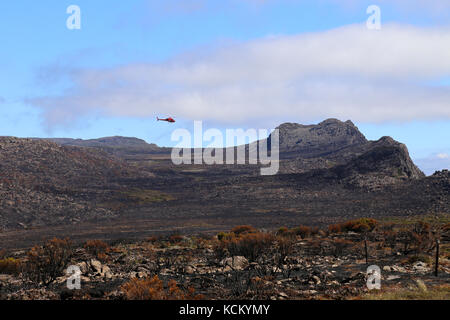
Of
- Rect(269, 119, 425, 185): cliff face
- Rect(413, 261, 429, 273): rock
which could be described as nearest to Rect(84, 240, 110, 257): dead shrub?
Rect(413, 261, 429, 273): rock

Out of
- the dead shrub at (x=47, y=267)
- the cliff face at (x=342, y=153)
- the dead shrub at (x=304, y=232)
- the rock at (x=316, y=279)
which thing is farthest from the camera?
the cliff face at (x=342, y=153)

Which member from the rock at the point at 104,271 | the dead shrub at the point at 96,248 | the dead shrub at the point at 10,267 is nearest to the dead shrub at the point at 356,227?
the dead shrub at the point at 96,248

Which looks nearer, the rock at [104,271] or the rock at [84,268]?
the rock at [104,271]

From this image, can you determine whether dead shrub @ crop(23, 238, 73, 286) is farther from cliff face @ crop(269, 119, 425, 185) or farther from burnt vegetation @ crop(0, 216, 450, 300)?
cliff face @ crop(269, 119, 425, 185)

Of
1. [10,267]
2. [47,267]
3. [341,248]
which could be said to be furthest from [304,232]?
[47,267]

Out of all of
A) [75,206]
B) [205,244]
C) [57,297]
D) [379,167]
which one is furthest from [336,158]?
[57,297]

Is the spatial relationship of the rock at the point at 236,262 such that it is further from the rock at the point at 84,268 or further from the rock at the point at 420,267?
the rock at the point at 420,267

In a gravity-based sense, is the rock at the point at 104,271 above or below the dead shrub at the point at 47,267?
below

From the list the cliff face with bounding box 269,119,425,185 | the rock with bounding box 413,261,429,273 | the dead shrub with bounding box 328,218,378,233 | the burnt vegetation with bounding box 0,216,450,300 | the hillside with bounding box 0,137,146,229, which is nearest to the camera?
the burnt vegetation with bounding box 0,216,450,300
